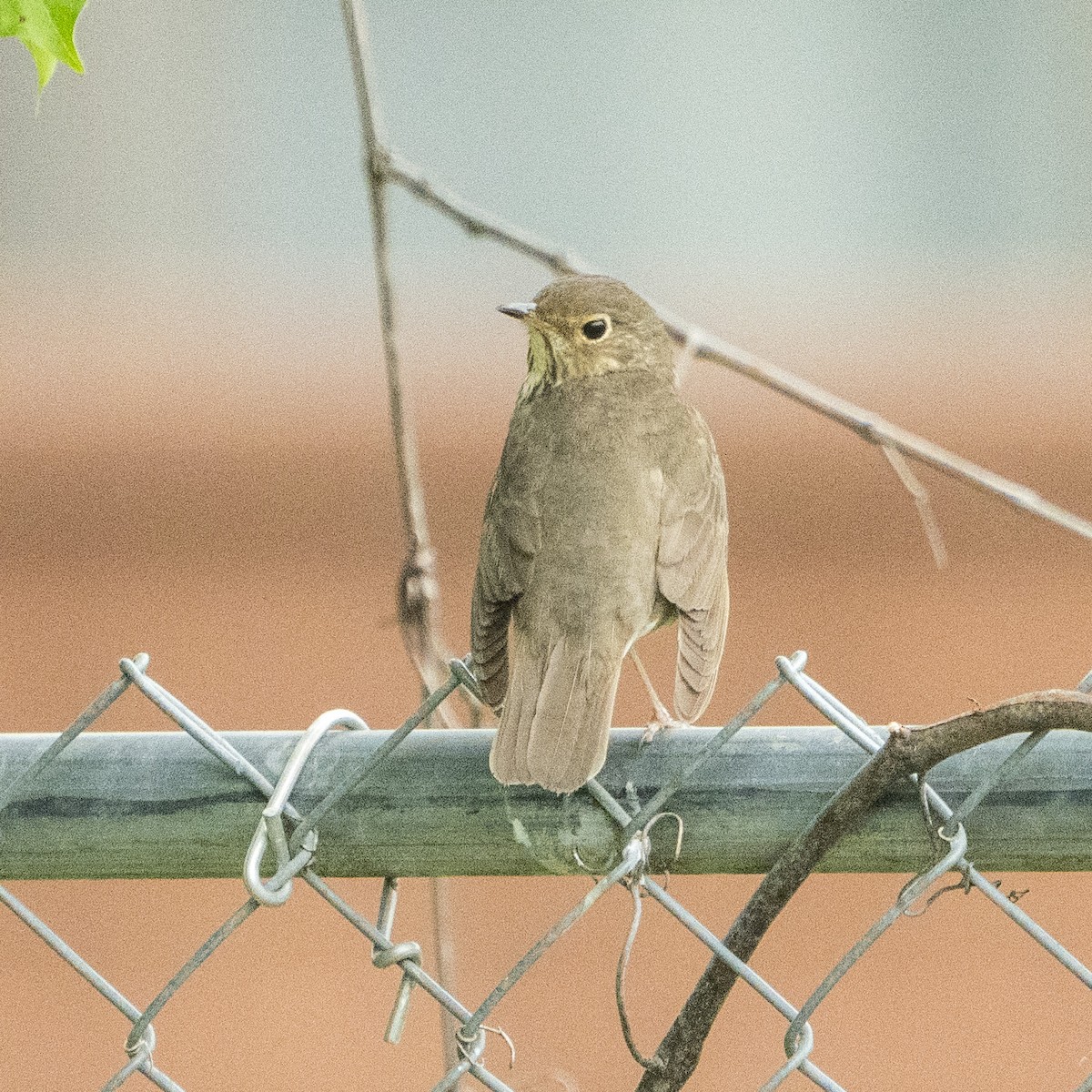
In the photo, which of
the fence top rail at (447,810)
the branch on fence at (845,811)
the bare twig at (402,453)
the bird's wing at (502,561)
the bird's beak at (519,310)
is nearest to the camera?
the branch on fence at (845,811)

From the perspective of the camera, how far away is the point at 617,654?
9.11ft

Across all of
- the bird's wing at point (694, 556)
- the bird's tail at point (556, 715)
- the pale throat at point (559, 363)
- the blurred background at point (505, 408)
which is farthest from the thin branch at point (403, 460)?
the blurred background at point (505, 408)

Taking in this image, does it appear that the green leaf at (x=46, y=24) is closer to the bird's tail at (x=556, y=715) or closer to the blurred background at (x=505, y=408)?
the bird's tail at (x=556, y=715)

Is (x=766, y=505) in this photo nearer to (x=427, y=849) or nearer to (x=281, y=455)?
(x=281, y=455)

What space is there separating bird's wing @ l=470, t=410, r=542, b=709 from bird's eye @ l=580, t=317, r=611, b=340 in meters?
0.44

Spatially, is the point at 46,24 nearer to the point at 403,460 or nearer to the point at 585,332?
the point at 403,460

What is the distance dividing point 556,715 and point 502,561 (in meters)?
0.61

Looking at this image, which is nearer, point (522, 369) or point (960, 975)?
point (960, 975)

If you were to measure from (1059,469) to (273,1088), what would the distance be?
3.71 metres

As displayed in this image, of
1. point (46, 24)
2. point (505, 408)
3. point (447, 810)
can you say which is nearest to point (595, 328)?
→ point (46, 24)

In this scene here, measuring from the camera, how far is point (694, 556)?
9.87ft

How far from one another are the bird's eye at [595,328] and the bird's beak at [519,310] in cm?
11

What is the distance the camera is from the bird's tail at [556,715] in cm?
192

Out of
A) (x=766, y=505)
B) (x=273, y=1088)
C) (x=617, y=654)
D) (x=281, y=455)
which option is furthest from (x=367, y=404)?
(x=617, y=654)
